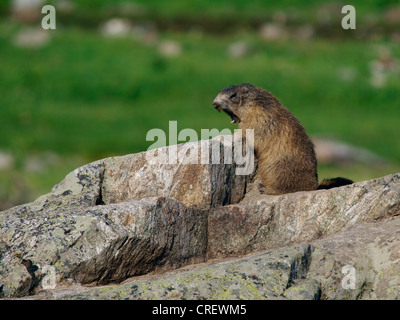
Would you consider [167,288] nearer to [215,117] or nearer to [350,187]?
[350,187]

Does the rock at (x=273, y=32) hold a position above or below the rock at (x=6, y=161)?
above

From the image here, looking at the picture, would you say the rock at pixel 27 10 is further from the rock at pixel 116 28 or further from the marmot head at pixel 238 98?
the marmot head at pixel 238 98

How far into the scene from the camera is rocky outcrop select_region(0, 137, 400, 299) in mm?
8156

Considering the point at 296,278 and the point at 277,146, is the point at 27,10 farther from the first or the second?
the point at 296,278

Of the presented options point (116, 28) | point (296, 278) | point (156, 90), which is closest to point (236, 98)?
point (296, 278)

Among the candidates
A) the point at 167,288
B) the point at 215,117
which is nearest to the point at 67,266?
the point at 167,288

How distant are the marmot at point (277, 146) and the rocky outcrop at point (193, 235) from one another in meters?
0.53

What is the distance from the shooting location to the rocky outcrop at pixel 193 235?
816 centimetres

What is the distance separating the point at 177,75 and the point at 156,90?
4.76 ft

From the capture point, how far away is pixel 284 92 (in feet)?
122

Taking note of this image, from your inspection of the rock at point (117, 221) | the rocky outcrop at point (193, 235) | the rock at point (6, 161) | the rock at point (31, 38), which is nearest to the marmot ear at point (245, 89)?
the rocky outcrop at point (193, 235)

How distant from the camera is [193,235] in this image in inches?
390

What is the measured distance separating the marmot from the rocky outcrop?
530 mm

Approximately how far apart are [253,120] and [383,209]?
3558mm
